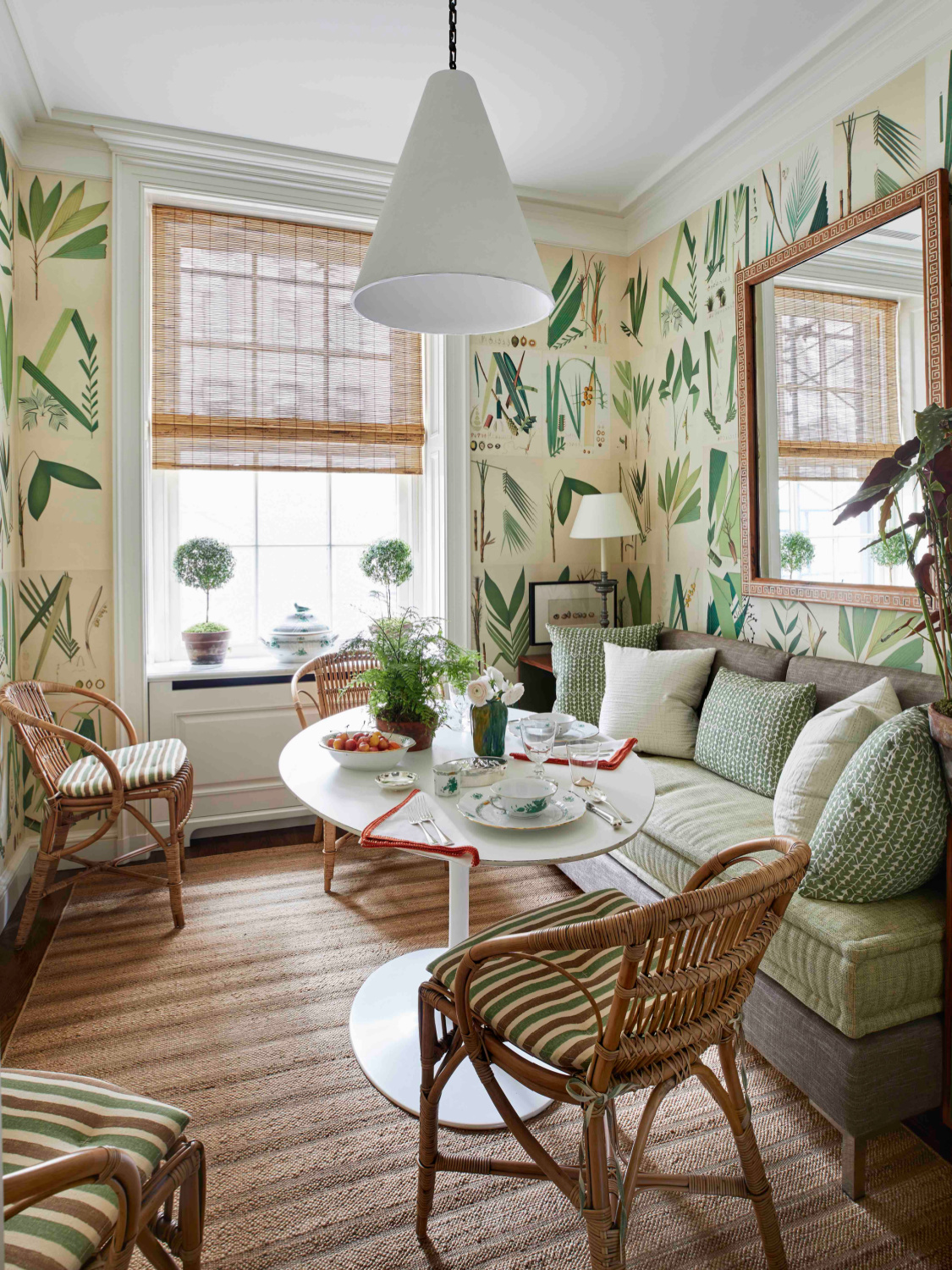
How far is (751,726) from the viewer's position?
2.60m

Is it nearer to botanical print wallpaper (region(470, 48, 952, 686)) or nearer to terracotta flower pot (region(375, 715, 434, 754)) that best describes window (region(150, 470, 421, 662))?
botanical print wallpaper (region(470, 48, 952, 686))

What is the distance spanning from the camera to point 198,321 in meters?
3.49

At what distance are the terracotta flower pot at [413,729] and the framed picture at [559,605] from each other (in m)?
1.83

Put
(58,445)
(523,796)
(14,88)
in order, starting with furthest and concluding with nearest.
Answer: (58,445)
(14,88)
(523,796)

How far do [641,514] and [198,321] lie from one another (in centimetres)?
230

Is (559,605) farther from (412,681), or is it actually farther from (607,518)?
(412,681)

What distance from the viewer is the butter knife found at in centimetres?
162

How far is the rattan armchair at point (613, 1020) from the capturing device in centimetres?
111

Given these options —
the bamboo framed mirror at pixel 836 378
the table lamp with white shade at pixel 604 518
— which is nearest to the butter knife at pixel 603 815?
the bamboo framed mirror at pixel 836 378

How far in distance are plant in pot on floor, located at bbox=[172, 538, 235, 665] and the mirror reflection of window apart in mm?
2335

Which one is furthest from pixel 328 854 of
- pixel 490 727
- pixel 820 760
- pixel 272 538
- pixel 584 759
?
pixel 820 760

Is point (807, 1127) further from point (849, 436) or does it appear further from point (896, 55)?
point (896, 55)

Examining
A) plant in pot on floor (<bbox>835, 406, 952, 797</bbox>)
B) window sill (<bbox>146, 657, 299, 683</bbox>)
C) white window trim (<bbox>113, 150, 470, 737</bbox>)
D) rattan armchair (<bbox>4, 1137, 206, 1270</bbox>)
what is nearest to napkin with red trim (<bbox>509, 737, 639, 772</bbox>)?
plant in pot on floor (<bbox>835, 406, 952, 797</bbox>)

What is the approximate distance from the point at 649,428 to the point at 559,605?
993 mm
